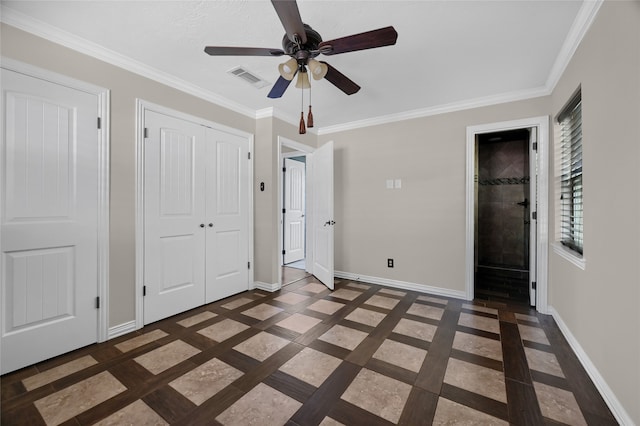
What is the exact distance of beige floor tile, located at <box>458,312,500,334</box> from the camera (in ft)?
8.36

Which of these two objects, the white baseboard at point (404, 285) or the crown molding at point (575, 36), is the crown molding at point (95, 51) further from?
the crown molding at point (575, 36)

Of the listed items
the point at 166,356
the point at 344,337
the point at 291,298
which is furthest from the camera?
the point at 291,298

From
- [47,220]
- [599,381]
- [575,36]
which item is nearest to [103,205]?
[47,220]

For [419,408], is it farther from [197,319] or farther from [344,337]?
[197,319]

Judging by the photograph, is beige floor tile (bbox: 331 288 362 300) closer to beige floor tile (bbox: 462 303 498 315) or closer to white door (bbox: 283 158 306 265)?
beige floor tile (bbox: 462 303 498 315)

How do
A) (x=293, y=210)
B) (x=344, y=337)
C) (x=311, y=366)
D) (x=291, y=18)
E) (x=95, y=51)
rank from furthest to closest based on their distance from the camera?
(x=293, y=210)
(x=344, y=337)
(x=95, y=51)
(x=311, y=366)
(x=291, y=18)

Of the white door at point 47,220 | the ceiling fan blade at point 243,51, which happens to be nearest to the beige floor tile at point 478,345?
the ceiling fan blade at point 243,51

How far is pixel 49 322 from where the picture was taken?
79.9 inches

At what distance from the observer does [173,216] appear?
9.21 feet

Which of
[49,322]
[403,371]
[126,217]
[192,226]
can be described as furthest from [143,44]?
[403,371]

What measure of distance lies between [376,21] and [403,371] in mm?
2458

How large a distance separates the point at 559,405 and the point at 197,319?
A: 288 cm

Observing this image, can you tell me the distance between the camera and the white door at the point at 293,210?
5.30 m

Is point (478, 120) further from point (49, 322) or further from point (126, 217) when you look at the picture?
point (49, 322)
